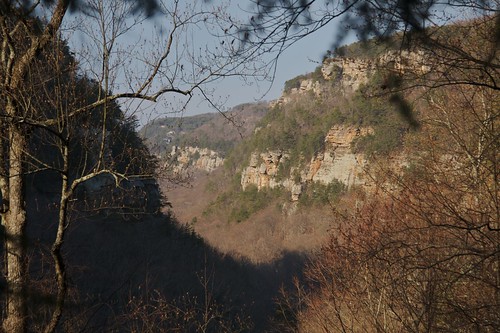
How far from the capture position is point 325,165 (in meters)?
66.1

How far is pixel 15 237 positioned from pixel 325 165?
6383 cm

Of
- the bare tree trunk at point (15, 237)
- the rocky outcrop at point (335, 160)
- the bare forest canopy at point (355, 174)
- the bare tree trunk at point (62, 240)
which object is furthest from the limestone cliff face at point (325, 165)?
the bare tree trunk at point (15, 237)

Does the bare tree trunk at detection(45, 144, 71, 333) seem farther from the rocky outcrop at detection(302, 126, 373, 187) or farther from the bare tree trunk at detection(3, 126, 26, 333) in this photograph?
the rocky outcrop at detection(302, 126, 373, 187)

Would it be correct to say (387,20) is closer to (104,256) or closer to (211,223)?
(104,256)

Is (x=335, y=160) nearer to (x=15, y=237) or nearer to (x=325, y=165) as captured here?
(x=325, y=165)

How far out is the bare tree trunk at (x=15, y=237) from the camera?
131 inches

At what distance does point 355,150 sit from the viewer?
2301 inches

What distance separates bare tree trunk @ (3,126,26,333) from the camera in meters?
3.34

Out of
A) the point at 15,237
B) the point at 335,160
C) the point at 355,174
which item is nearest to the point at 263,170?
the point at 335,160

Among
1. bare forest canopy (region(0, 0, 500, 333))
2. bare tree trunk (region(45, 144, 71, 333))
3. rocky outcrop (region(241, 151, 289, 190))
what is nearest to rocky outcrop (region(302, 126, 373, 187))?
rocky outcrop (region(241, 151, 289, 190))

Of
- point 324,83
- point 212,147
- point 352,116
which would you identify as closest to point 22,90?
point 352,116

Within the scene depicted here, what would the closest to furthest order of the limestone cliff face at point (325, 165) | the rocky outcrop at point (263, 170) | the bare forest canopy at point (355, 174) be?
the bare forest canopy at point (355, 174), the limestone cliff face at point (325, 165), the rocky outcrop at point (263, 170)

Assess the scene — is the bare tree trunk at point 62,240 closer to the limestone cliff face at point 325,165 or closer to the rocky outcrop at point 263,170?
the limestone cliff face at point 325,165

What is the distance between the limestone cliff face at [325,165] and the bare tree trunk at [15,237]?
5483 cm
